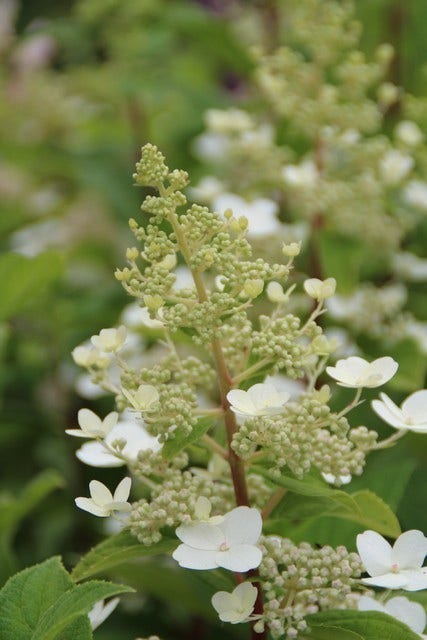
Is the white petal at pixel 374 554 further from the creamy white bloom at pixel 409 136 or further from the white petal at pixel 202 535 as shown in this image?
the creamy white bloom at pixel 409 136

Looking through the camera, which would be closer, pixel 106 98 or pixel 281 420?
pixel 281 420

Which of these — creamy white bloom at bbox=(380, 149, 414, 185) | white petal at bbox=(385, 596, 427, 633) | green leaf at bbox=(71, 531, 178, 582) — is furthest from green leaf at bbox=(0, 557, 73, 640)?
creamy white bloom at bbox=(380, 149, 414, 185)

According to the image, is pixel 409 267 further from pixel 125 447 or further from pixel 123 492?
pixel 123 492

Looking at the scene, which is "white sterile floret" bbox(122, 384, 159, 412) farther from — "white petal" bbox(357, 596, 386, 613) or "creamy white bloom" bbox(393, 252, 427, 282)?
"creamy white bloom" bbox(393, 252, 427, 282)

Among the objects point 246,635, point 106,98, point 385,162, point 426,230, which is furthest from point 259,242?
point 106,98

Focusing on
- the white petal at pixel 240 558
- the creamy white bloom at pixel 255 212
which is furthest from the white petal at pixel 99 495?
the creamy white bloom at pixel 255 212

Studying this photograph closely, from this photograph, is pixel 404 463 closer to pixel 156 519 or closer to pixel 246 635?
pixel 246 635
